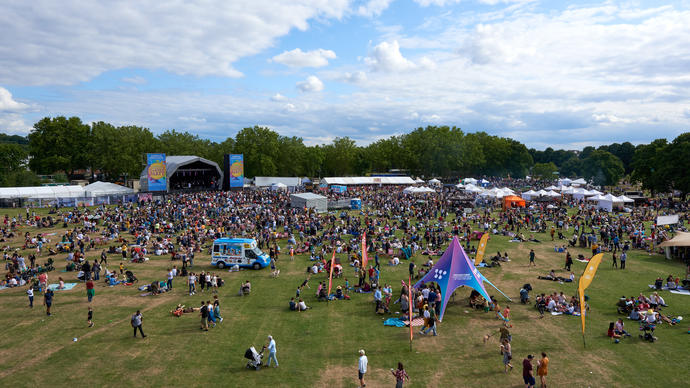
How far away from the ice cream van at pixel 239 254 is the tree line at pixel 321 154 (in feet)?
174

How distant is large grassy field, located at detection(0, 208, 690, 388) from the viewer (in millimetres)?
11469

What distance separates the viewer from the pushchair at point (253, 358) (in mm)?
11836

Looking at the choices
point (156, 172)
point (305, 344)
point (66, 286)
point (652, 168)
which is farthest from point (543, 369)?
point (652, 168)

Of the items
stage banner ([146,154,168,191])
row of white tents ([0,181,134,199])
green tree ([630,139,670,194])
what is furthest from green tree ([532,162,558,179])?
Result: row of white tents ([0,181,134,199])

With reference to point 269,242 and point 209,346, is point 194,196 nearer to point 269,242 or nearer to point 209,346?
point 269,242

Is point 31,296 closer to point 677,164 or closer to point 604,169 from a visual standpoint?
point 677,164

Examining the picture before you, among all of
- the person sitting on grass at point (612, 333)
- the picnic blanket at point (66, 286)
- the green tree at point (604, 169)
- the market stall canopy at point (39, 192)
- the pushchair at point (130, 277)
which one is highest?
the green tree at point (604, 169)

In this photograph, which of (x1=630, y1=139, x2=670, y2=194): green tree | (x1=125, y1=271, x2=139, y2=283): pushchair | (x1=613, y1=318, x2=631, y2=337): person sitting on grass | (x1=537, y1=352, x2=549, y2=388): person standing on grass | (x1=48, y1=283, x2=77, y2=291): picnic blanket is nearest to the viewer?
(x1=537, y1=352, x2=549, y2=388): person standing on grass

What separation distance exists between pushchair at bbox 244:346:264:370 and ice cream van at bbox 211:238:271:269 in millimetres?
11747

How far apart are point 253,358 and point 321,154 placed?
93541 mm

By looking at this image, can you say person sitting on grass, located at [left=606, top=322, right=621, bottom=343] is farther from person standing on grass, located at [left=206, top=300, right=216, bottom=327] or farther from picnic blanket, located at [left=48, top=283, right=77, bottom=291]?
picnic blanket, located at [left=48, top=283, right=77, bottom=291]

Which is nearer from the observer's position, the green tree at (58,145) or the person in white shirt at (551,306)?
the person in white shirt at (551,306)

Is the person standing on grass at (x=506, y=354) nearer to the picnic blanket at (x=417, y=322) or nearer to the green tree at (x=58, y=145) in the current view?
the picnic blanket at (x=417, y=322)

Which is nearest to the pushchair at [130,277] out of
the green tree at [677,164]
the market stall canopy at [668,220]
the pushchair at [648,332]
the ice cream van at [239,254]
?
the ice cream van at [239,254]
